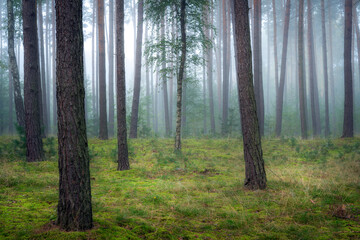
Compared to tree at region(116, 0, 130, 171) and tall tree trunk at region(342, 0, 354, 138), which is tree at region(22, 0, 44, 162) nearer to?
tree at region(116, 0, 130, 171)

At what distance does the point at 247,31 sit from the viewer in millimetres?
6047

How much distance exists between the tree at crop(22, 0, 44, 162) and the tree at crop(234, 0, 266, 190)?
24.7 feet

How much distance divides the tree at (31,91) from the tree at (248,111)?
7.53 metres

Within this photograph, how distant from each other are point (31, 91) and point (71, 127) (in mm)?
6890

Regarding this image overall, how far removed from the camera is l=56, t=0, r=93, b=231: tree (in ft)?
10.8

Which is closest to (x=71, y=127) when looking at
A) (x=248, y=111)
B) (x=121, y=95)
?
(x=248, y=111)

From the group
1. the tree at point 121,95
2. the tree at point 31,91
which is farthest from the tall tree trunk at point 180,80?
the tree at point 31,91

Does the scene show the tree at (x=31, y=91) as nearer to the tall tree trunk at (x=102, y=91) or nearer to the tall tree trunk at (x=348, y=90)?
the tall tree trunk at (x=102, y=91)

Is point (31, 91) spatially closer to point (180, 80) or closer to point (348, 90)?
point (180, 80)

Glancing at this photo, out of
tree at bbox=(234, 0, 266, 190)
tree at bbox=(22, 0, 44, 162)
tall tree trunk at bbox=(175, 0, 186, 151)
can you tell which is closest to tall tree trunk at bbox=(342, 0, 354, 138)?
tall tree trunk at bbox=(175, 0, 186, 151)

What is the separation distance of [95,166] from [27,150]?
2.59 m

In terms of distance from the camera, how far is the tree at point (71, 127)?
330 centimetres

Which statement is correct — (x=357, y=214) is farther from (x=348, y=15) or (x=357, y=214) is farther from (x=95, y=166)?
(x=348, y=15)

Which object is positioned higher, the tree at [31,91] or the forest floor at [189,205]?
the tree at [31,91]
